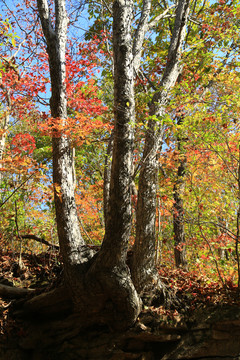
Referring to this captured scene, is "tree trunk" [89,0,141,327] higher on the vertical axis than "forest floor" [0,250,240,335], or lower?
higher

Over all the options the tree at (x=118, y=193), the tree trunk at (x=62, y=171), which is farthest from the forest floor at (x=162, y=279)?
the tree trunk at (x=62, y=171)

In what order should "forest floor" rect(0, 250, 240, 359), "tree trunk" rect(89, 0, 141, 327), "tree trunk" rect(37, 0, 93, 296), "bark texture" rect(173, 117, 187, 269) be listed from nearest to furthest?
"tree trunk" rect(89, 0, 141, 327) < "forest floor" rect(0, 250, 240, 359) < "tree trunk" rect(37, 0, 93, 296) < "bark texture" rect(173, 117, 187, 269)

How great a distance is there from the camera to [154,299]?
3.94m

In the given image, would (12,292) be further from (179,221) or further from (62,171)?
(179,221)

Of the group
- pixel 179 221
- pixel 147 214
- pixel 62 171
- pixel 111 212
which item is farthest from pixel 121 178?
pixel 179 221

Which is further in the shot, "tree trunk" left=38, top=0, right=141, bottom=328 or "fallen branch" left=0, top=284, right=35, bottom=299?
"fallen branch" left=0, top=284, right=35, bottom=299

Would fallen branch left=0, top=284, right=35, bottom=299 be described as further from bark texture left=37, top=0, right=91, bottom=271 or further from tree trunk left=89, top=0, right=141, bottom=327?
tree trunk left=89, top=0, right=141, bottom=327

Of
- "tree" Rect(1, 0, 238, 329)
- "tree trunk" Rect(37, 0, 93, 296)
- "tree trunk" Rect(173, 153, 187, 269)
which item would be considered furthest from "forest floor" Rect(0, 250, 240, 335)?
"tree trunk" Rect(173, 153, 187, 269)

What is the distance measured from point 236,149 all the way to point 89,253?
5.69 metres

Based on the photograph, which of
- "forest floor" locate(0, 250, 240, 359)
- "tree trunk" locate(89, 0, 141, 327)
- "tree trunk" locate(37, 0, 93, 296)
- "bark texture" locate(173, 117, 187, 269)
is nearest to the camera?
"tree trunk" locate(89, 0, 141, 327)

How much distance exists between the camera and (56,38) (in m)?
4.41

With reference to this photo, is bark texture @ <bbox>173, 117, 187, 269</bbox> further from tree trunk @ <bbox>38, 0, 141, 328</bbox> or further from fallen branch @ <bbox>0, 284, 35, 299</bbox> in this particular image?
fallen branch @ <bbox>0, 284, 35, 299</bbox>

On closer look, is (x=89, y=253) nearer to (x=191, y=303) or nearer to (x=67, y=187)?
(x=67, y=187)

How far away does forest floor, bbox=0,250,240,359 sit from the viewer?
3.72 m
